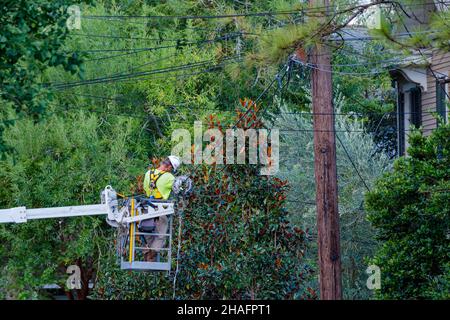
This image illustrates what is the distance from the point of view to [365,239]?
2231 centimetres

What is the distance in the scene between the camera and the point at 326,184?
15719 millimetres

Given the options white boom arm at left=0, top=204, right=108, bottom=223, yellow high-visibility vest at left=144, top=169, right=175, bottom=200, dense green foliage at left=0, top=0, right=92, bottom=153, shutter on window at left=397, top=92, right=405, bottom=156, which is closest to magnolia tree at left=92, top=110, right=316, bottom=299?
yellow high-visibility vest at left=144, top=169, right=175, bottom=200

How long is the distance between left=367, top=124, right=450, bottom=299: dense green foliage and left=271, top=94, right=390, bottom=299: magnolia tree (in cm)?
568

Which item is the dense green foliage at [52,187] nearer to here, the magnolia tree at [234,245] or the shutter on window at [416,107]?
the magnolia tree at [234,245]

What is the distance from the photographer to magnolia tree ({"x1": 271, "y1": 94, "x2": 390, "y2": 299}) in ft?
73.1

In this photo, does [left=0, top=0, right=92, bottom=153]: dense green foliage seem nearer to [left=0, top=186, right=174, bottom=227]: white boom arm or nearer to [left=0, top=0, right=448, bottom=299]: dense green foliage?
[left=0, top=0, right=448, bottom=299]: dense green foliage

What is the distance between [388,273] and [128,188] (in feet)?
31.1

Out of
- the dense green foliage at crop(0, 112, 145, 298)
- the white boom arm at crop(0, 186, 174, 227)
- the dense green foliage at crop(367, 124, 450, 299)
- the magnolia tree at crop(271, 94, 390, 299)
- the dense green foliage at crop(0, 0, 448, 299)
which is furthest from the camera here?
the dense green foliage at crop(0, 112, 145, 298)

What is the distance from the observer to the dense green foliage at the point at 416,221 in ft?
49.7

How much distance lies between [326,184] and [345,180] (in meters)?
7.29

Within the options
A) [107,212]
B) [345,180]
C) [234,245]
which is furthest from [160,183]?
[345,180]

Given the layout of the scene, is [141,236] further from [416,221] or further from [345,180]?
[345,180]
